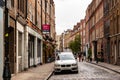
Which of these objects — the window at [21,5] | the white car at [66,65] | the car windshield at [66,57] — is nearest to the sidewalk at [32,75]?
the white car at [66,65]

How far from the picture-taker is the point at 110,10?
5231 centimetres

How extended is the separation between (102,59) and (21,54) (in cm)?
3139

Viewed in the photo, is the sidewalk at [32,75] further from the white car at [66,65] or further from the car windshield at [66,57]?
the car windshield at [66,57]

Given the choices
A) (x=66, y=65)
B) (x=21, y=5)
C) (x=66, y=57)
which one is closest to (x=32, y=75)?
(x=66, y=65)

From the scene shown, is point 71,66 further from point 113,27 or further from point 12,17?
point 113,27

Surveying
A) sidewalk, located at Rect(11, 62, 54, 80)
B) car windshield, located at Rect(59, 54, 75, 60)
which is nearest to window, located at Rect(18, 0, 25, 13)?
car windshield, located at Rect(59, 54, 75, 60)

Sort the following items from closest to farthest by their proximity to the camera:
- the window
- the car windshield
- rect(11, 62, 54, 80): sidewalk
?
rect(11, 62, 54, 80): sidewalk < the window < the car windshield

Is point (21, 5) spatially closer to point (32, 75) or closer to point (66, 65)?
point (66, 65)

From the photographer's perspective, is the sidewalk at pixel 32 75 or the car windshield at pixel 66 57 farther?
the car windshield at pixel 66 57

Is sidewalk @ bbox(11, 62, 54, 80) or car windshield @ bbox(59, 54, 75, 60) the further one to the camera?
car windshield @ bbox(59, 54, 75, 60)

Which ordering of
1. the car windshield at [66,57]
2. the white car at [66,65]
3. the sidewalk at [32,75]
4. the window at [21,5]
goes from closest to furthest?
1. the sidewalk at [32,75]
2. the white car at [66,65]
3. the window at [21,5]
4. the car windshield at [66,57]

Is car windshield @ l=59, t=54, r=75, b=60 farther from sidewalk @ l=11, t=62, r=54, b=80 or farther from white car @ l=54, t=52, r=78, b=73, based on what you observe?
sidewalk @ l=11, t=62, r=54, b=80

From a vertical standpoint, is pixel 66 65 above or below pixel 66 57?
below

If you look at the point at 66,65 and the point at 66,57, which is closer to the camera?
the point at 66,65
